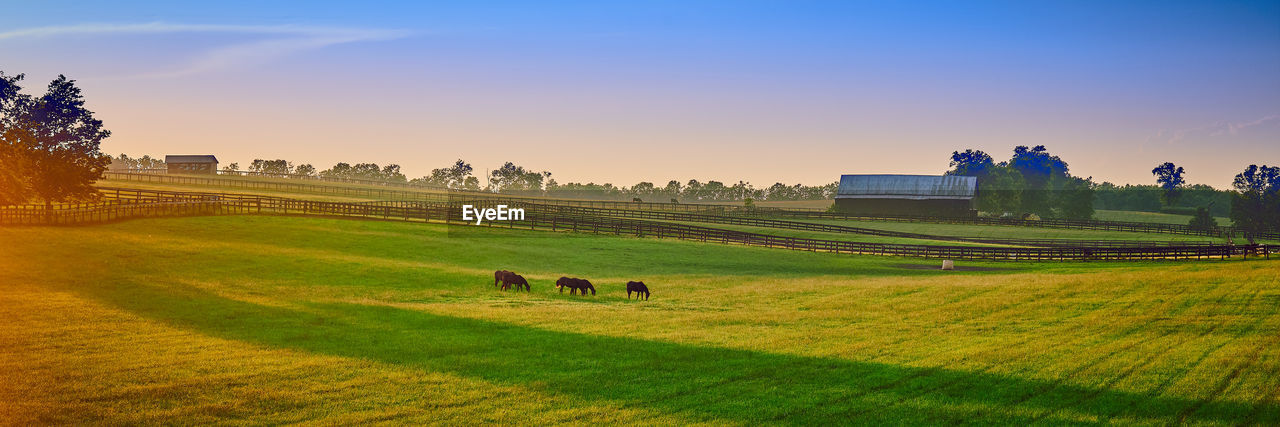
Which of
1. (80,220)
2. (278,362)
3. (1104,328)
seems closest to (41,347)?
(278,362)

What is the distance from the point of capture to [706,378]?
1697cm

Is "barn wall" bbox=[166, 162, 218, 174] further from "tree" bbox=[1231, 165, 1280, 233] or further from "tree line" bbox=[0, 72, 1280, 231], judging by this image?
"tree" bbox=[1231, 165, 1280, 233]

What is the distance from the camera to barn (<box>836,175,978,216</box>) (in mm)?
109250

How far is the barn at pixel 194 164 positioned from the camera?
157m

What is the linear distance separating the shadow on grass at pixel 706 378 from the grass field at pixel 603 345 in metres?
0.07

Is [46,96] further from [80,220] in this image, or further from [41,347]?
[41,347]

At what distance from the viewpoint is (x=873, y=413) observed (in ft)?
48.3

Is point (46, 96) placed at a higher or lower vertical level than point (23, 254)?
higher

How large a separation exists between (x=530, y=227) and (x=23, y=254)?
110 feet

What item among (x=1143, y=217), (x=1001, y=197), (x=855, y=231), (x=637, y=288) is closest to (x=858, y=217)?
(x=855, y=231)

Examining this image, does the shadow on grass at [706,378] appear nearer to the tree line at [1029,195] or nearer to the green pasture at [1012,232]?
the green pasture at [1012,232]
